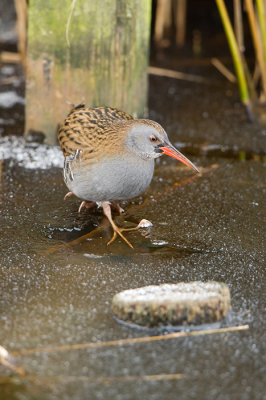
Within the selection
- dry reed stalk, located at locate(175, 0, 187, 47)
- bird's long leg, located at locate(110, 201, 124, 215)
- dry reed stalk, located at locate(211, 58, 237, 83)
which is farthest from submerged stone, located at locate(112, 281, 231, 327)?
dry reed stalk, located at locate(175, 0, 187, 47)

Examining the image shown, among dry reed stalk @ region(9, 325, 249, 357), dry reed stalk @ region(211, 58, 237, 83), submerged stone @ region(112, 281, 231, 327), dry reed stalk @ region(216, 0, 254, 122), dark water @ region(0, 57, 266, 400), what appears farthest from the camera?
dry reed stalk @ region(211, 58, 237, 83)

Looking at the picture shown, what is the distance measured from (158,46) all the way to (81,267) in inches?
212

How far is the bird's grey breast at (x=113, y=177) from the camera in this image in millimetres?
2584

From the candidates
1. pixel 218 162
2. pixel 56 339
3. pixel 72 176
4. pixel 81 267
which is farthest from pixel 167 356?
pixel 218 162

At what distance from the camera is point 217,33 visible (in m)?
7.57

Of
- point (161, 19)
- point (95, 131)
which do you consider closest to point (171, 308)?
point (95, 131)

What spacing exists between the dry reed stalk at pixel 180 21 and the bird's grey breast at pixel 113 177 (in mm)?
4870

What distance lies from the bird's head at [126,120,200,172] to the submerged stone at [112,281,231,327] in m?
0.97

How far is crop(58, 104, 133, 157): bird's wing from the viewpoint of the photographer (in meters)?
2.79

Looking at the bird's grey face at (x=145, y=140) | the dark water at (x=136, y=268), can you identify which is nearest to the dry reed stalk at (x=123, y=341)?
the dark water at (x=136, y=268)

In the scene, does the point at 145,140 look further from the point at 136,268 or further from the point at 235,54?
the point at 235,54

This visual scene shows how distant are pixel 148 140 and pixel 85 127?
48 centimetres

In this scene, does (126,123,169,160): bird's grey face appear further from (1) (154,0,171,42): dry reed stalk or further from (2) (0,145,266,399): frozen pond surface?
(1) (154,0,171,42): dry reed stalk

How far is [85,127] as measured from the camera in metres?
2.88
